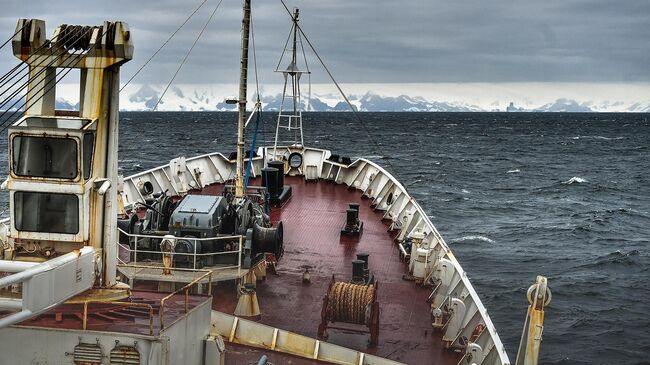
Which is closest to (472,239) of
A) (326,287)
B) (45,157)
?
(326,287)

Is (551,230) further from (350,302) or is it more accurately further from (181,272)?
(181,272)

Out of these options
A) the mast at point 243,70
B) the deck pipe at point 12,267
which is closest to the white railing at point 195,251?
the mast at point 243,70

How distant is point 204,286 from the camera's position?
18297 mm

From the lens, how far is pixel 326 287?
19250mm

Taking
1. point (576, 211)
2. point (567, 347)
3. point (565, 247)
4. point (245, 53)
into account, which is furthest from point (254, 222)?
point (576, 211)

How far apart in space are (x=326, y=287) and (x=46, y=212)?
8857mm

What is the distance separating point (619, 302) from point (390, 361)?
2120 cm

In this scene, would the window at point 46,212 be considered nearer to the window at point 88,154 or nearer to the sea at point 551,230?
the window at point 88,154

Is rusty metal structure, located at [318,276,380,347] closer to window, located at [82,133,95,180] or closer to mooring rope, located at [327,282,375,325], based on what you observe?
mooring rope, located at [327,282,375,325]

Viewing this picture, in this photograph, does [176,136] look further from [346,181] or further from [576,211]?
[346,181]

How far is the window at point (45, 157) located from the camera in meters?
11.6

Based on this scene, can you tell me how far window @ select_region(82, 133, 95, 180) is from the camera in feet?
38.5

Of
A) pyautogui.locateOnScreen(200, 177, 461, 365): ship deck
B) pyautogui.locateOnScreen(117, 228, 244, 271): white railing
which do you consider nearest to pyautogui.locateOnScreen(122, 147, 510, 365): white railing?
pyautogui.locateOnScreen(200, 177, 461, 365): ship deck

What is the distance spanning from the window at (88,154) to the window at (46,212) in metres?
0.45
